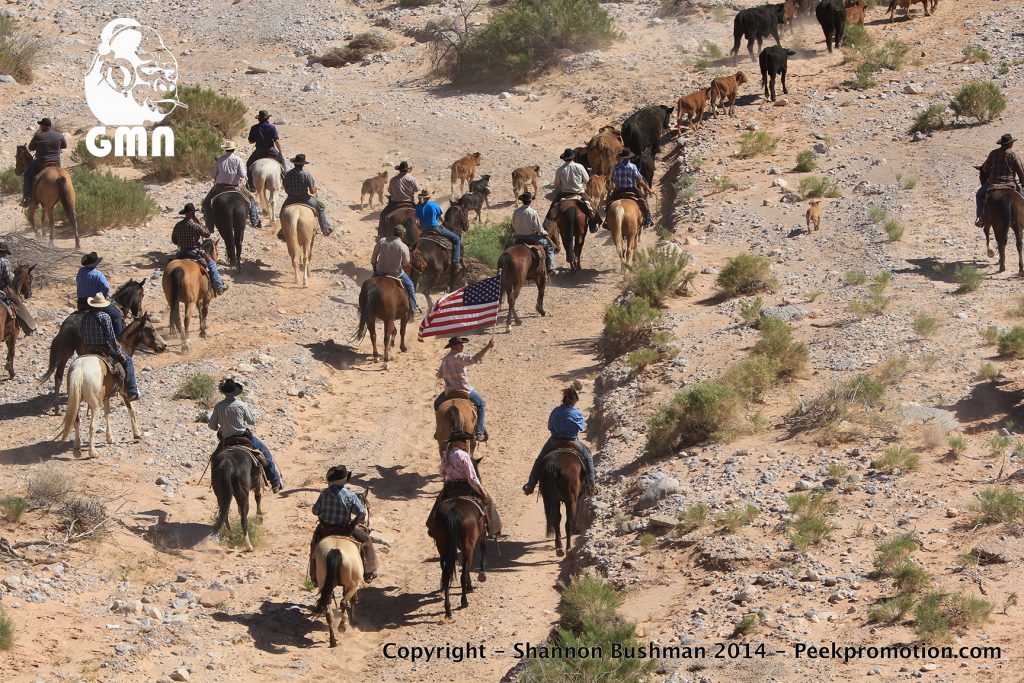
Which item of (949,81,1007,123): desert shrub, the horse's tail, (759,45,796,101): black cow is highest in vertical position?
(759,45,796,101): black cow

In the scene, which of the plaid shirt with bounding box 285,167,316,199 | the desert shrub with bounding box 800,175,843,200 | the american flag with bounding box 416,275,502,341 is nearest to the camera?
the american flag with bounding box 416,275,502,341

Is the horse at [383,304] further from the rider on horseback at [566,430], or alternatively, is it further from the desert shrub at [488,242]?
the rider on horseback at [566,430]

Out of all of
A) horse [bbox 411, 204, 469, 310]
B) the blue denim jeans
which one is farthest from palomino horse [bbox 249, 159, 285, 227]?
the blue denim jeans

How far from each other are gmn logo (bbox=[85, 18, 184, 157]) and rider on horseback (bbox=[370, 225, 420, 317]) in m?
9.05

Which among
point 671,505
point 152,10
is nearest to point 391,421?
point 671,505

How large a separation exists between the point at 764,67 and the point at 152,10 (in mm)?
20699

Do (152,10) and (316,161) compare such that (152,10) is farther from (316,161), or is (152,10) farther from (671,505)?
(671,505)

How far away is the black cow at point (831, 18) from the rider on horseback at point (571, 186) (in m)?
13.9

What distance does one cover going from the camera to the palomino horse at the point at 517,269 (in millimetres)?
22062

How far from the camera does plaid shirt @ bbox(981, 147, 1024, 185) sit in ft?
70.4

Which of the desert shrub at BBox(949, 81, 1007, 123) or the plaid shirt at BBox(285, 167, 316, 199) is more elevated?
the desert shrub at BBox(949, 81, 1007, 123)

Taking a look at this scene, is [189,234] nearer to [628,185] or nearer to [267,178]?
[267,178]

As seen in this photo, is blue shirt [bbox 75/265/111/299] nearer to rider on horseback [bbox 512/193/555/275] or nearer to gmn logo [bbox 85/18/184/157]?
rider on horseback [bbox 512/193/555/275]

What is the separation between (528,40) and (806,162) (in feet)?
37.5
